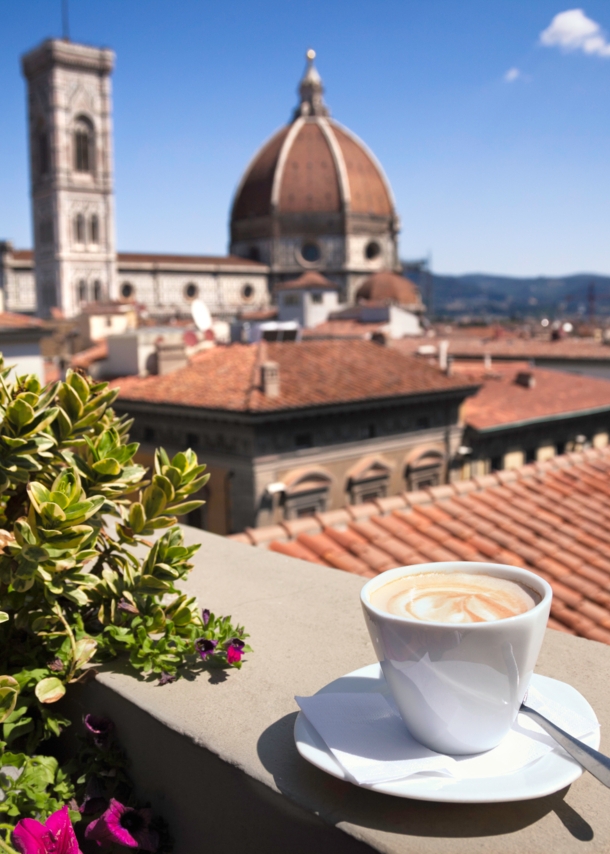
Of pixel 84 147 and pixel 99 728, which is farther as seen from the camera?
pixel 84 147

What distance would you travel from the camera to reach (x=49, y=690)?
1.49 meters

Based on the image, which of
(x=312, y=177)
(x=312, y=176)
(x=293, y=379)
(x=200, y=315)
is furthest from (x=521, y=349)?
(x=312, y=176)

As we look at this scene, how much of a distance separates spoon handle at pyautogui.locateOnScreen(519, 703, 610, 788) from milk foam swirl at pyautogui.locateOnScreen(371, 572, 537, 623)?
0.55 ft

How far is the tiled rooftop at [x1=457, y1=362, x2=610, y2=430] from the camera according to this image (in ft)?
64.4

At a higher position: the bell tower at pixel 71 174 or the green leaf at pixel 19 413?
the bell tower at pixel 71 174

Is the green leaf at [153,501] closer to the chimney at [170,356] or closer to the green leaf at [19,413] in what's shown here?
the green leaf at [19,413]

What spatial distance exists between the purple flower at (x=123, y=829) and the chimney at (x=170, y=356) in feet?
54.3

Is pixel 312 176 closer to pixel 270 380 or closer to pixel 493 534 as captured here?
pixel 270 380

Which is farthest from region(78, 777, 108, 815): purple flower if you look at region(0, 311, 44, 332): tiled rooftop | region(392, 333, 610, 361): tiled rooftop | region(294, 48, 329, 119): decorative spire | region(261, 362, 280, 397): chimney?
region(294, 48, 329, 119): decorative spire

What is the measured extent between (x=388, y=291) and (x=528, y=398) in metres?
38.5

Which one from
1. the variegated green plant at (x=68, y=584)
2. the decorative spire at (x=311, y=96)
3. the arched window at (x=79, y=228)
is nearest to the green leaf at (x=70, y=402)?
the variegated green plant at (x=68, y=584)

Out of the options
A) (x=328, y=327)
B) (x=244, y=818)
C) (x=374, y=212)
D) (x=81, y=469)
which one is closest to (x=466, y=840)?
(x=244, y=818)

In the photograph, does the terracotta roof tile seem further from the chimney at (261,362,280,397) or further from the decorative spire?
the decorative spire

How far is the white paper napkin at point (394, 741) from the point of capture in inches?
44.9
